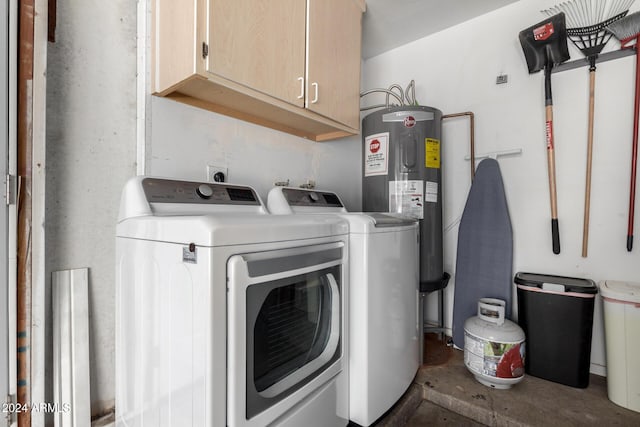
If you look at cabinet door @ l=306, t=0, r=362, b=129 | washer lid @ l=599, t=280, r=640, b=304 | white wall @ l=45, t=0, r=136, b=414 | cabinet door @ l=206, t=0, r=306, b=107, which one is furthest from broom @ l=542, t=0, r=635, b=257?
white wall @ l=45, t=0, r=136, b=414

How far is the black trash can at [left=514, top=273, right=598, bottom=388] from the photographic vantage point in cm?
160

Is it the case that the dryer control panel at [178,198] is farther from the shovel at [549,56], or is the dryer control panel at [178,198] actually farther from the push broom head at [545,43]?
the push broom head at [545,43]

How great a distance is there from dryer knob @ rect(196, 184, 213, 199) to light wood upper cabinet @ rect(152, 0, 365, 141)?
40cm

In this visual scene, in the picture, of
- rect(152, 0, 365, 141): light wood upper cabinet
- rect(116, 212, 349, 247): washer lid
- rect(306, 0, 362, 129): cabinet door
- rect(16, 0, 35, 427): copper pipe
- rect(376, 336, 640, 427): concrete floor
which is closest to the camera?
rect(116, 212, 349, 247): washer lid

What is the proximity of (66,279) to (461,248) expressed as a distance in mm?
2200

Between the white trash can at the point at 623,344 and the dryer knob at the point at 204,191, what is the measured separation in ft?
6.52

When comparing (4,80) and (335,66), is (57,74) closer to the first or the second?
(4,80)

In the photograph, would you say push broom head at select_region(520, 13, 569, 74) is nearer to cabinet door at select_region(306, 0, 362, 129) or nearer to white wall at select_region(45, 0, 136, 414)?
cabinet door at select_region(306, 0, 362, 129)

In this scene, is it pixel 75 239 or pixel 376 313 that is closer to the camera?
pixel 75 239

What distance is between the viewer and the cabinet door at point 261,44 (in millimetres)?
1124

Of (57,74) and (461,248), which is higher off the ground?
(57,74)

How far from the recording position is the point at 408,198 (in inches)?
75.5

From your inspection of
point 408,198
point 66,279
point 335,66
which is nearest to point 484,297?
point 408,198

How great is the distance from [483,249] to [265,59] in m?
1.81
